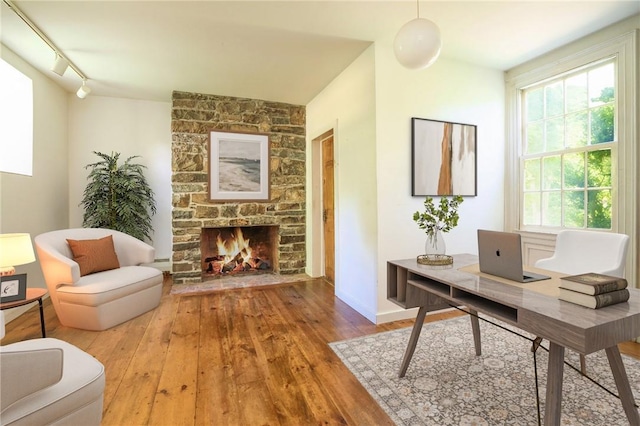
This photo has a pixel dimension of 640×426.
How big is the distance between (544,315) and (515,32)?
2677mm

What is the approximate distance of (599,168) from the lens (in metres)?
2.69

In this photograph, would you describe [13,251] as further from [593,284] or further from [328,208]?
[593,284]

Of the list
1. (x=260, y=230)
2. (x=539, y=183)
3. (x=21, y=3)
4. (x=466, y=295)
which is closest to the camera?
(x=466, y=295)

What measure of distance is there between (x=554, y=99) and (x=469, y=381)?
9.64ft

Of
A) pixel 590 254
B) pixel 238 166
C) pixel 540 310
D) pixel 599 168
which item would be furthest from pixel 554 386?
pixel 238 166

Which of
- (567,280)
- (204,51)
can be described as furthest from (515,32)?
(204,51)

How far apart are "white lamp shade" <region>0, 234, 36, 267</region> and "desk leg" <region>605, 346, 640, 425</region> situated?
3.61 metres

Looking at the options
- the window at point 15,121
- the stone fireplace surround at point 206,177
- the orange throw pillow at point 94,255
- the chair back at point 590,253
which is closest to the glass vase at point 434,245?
the chair back at point 590,253

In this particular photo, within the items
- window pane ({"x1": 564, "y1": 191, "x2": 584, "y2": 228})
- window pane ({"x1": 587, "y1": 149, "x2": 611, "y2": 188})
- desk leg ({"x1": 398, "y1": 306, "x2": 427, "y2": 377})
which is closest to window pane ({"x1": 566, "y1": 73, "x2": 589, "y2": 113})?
window pane ({"x1": 587, "y1": 149, "x2": 611, "y2": 188})

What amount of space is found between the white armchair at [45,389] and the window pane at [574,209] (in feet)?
12.7

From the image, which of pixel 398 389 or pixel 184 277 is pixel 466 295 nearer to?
pixel 398 389

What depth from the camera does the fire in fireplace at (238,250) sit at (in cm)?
461

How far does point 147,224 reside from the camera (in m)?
4.08

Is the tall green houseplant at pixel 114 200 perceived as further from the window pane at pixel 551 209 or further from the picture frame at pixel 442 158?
the window pane at pixel 551 209
